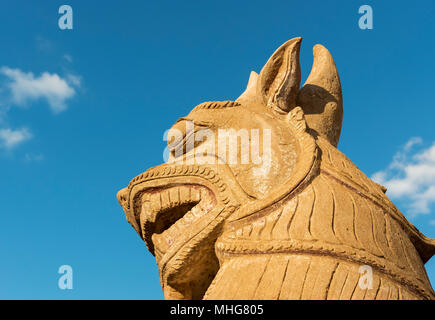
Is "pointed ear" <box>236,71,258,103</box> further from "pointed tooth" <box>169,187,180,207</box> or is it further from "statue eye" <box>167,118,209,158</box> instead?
"pointed tooth" <box>169,187,180,207</box>

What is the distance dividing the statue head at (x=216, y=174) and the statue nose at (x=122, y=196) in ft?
0.05

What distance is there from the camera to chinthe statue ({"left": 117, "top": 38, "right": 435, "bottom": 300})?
3473 mm

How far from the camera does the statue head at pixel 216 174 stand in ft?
13.3

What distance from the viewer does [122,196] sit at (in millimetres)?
4746

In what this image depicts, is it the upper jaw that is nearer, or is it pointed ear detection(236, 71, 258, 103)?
the upper jaw

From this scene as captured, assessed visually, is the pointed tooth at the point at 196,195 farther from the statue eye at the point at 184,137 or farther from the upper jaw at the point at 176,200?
the statue eye at the point at 184,137

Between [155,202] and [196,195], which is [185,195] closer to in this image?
[196,195]

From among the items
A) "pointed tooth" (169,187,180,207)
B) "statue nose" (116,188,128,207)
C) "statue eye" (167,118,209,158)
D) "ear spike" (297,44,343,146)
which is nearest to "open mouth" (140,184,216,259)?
"pointed tooth" (169,187,180,207)

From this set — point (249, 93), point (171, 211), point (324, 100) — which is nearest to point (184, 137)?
point (171, 211)

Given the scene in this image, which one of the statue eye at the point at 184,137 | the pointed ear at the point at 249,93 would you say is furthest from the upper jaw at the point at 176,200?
the pointed ear at the point at 249,93

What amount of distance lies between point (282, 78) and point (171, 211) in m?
1.91

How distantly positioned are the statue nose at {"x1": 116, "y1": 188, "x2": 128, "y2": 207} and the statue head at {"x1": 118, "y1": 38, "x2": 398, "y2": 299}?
14 millimetres

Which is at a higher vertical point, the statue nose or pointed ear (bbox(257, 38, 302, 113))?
pointed ear (bbox(257, 38, 302, 113))
